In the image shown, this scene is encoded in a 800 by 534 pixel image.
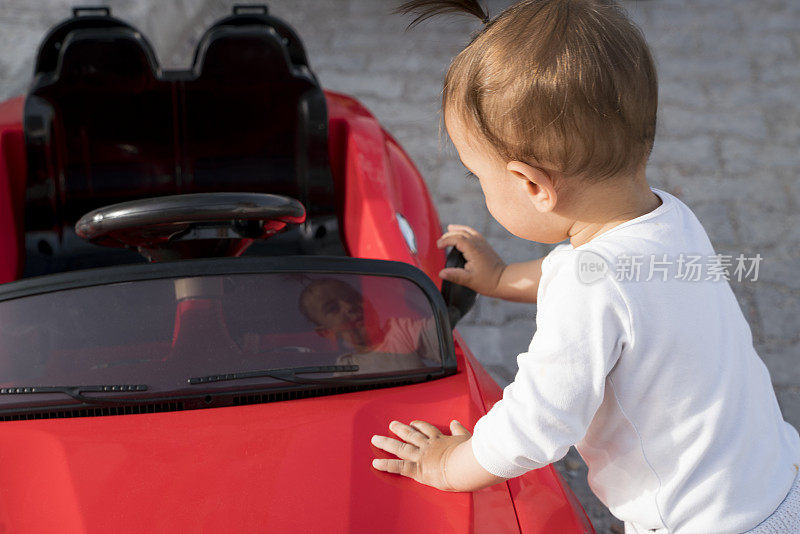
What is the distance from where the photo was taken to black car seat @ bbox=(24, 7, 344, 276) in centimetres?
194

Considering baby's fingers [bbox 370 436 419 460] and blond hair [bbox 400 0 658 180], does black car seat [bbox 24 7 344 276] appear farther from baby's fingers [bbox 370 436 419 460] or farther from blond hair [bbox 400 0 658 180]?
blond hair [bbox 400 0 658 180]

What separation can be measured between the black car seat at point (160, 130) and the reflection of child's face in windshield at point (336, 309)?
70 cm

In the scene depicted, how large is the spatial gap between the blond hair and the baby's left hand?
48 cm

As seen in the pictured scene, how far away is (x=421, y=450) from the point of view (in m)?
1.26

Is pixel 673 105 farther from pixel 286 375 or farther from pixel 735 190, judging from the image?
pixel 286 375

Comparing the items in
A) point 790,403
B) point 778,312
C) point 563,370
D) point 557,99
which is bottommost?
point 790,403

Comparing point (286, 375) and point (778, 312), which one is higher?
point (286, 375)

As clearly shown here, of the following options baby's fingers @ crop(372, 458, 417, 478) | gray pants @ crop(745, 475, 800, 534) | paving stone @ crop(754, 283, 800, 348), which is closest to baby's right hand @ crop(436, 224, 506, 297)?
baby's fingers @ crop(372, 458, 417, 478)

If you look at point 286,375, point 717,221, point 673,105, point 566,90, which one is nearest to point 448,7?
point 566,90

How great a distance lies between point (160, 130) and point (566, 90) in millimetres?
1354

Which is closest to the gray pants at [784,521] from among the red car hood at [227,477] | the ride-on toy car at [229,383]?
the ride-on toy car at [229,383]

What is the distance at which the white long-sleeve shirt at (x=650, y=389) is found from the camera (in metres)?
1.08

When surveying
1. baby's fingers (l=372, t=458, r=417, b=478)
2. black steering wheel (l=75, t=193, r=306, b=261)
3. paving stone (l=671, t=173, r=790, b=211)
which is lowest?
paving stone (l=671, t=173, r=790, b=211)

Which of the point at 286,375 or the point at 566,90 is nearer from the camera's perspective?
the point at 566,90
